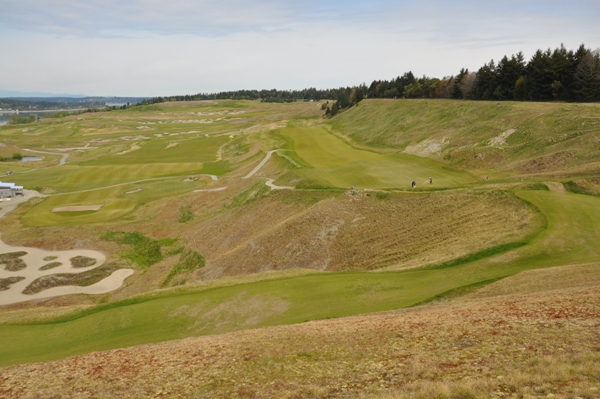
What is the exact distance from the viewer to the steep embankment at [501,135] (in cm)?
4629

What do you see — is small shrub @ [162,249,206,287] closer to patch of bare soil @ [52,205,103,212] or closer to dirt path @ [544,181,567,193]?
patch of bare soil @ [52,205,103,212]

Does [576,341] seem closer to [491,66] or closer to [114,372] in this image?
[114,372]

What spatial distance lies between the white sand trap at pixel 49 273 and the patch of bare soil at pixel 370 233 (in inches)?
372

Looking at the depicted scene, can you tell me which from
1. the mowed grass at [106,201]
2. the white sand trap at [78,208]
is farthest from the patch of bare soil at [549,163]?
the white sand trap at [78,208]

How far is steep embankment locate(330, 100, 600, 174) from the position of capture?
152 ft

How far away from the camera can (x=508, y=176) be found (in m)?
46.8

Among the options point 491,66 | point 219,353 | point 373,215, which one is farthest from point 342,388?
point 491,66

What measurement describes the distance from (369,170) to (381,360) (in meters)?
42.9

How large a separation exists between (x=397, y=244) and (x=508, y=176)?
2103 centimetres

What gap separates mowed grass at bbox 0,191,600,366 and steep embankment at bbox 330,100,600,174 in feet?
62.1

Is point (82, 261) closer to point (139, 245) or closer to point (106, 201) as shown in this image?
point (139, 245)

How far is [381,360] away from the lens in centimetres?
1348

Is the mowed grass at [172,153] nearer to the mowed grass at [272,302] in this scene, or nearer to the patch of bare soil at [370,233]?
the patch of bare soil at [370,233]


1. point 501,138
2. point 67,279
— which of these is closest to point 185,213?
point 67,279
